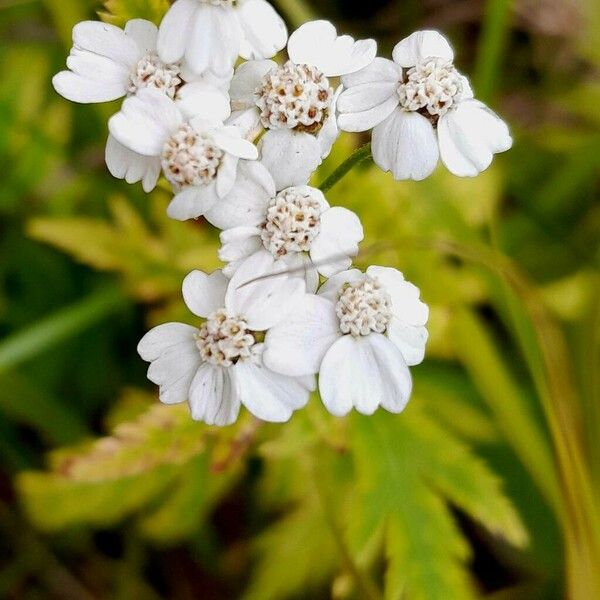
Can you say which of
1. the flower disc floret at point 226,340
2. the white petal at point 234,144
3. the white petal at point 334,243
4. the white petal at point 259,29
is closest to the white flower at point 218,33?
the white petal at point 259,29

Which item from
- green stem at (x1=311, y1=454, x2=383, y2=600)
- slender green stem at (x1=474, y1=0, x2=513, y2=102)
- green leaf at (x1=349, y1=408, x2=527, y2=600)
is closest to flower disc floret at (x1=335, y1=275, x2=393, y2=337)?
green leaf at (x1=349, y1=408, x2=527, y2=600)

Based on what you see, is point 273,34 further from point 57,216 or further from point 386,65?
point 57,216

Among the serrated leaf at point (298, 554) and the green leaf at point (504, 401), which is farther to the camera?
the serrated leaf at point (298, 554)

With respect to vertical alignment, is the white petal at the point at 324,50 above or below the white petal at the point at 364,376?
above

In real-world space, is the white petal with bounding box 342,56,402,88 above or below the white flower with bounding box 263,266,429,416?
above

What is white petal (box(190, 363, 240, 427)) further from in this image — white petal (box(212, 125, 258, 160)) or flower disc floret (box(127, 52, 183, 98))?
flower disc floret (box(127, 52, 183, 98))

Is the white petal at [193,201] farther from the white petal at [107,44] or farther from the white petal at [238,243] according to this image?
the white petal at [107,44]
